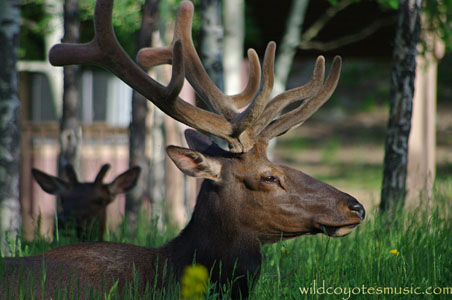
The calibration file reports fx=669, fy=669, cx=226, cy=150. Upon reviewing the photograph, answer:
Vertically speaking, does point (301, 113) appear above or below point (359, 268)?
above

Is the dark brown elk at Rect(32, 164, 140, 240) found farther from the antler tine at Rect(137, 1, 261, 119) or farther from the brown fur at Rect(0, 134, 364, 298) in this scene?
the brown fur at Rect(0, 134, 364, 298)

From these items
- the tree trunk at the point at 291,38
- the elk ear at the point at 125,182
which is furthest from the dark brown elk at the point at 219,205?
the tree trunk at the point at 291,38

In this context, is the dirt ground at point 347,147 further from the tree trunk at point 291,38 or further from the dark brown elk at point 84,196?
the dark brown elk at point 84,196

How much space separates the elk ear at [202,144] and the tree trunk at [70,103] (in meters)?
3.90

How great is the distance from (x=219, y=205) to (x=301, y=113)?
3.84ft

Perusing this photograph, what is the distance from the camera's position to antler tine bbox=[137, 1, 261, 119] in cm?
519

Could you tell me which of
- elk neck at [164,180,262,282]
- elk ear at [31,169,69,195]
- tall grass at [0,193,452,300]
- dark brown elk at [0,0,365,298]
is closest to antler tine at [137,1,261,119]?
dark brown elk at [0,0,365,298]

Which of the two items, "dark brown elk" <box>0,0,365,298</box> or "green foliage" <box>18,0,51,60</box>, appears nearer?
"dark brown elk" <box>0,0,365,298</box>

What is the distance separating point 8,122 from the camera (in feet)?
19.6

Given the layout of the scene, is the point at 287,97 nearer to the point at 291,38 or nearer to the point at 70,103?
Answer: the point at 70,103

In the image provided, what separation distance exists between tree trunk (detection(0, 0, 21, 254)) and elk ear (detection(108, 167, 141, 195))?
1.41 m

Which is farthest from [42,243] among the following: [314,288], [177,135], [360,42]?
[360,42]

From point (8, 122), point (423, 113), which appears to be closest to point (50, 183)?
point (8, 122)

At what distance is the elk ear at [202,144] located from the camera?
4.70 metres
